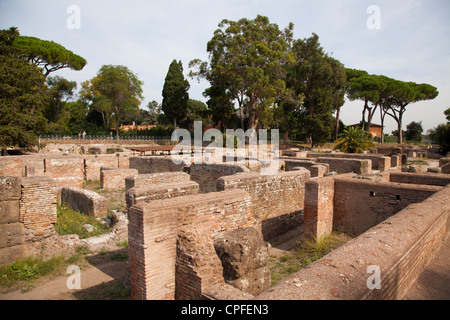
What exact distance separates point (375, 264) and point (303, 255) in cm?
314

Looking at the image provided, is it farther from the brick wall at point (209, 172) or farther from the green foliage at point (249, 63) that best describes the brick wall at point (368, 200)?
the green foliage at point (249, 63)

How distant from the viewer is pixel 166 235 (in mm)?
3660

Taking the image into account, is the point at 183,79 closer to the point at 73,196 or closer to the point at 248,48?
the point at 248,48

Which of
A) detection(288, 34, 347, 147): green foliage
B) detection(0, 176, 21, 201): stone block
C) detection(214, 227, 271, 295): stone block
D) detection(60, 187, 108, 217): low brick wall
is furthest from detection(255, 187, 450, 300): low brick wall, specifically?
detection(288, 34, 347, 147): green foliage

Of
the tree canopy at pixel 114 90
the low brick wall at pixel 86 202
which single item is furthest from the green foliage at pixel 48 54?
the low brick wall at pixel 86 202

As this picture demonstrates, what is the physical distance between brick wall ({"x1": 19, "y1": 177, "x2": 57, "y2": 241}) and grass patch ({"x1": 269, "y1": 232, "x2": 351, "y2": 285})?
4996mm

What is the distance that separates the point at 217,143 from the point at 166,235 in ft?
78.3

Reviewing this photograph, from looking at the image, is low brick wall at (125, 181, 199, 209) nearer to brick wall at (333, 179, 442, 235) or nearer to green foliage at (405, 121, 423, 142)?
brick wall at (333, 179, 442, 235)

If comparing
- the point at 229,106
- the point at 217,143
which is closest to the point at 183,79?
the point at 229,106

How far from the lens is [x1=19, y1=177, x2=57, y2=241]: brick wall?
5.85m

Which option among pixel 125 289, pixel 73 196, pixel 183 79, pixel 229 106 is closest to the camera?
pixel 125 289

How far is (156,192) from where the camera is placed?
5.08m

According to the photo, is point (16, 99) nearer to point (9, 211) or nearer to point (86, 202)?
point (86, 202)
